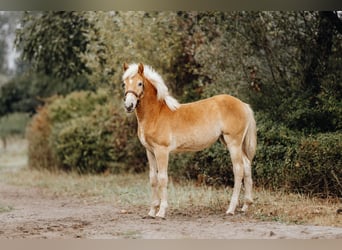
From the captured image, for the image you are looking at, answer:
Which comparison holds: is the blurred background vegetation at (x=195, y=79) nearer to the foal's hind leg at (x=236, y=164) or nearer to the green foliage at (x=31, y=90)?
the green foliage at (x=31, y=90)

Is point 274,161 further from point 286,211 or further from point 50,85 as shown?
point 50,85

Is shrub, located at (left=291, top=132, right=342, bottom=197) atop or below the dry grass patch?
atop

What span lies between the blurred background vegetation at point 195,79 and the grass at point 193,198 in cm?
24

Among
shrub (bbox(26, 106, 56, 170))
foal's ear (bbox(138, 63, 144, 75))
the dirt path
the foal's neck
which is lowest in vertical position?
the dirt path

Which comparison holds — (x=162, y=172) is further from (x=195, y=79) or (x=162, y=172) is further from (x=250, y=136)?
(x=195, y=79)

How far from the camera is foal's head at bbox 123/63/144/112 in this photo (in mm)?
5367

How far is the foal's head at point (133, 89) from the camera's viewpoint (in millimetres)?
5367

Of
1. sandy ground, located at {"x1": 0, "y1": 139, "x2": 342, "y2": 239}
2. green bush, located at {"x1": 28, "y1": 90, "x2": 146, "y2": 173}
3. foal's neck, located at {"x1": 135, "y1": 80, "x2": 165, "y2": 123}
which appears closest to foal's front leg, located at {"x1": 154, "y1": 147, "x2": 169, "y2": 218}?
sandy ground, located at {"x1": 0, "y1": 139, "x2": 342, "y2": 239}

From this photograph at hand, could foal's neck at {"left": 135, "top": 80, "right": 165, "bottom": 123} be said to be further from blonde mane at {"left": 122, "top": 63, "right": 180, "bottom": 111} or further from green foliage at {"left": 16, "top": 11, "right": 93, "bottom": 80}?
green foliage at {"left": 16, "top": 11, "right": 93, "bottom": 80}

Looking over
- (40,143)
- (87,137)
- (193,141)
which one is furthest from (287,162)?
(40,143)

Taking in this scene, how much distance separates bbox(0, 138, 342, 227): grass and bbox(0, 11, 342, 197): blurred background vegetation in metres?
0.24

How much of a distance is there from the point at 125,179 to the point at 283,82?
98.6 inches

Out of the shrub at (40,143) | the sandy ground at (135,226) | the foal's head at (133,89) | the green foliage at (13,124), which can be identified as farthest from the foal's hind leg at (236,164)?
the green foliage at (13,124)

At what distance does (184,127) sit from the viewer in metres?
5.64
